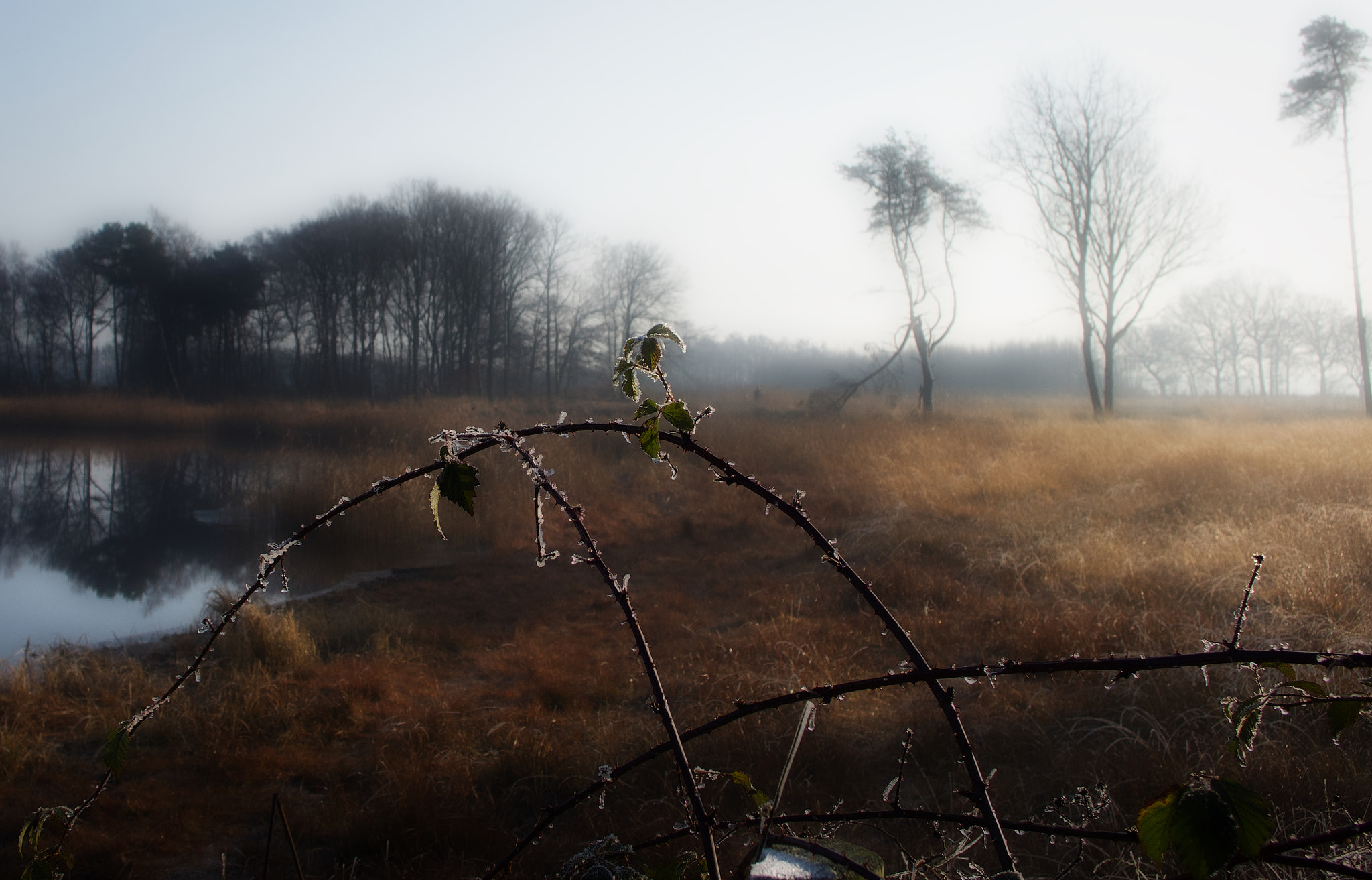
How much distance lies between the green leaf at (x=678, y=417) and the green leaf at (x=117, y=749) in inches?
19.4

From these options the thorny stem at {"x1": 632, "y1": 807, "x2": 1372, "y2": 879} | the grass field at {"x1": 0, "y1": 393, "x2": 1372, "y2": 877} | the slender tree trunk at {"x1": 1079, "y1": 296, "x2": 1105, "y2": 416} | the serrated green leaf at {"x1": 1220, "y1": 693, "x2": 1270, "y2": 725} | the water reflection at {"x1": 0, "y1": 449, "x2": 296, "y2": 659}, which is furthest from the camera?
the slender tree trunk at {"x1": 1079, "y1": 296, "x2": 1105, "y2": 416}

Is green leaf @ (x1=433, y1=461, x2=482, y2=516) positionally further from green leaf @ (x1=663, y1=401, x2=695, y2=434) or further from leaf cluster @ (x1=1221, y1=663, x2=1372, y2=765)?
leaf cluster @ (x1=1221, y1=663, x2=1372, y2=765)

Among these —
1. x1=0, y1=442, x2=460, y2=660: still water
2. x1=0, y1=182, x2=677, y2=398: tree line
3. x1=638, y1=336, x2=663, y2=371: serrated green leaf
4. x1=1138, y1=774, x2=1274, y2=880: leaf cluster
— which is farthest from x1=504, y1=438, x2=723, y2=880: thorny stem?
x1=0, y1=182, x2=677, y2=398: tree line

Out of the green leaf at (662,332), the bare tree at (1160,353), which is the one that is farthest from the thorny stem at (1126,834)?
the bare tree at (1160,353)

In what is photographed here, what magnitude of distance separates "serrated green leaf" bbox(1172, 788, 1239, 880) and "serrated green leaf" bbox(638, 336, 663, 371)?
45cm

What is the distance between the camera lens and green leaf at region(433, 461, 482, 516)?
0.51m

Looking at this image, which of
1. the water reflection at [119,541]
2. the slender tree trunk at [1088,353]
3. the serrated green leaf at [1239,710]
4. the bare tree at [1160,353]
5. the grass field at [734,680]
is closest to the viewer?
the serrated green leaf at [1239,710]

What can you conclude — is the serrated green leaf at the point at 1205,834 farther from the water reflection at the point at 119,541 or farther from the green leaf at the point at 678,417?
the water reflection at the point at 119,541

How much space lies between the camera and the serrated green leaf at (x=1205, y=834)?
16.3 inches

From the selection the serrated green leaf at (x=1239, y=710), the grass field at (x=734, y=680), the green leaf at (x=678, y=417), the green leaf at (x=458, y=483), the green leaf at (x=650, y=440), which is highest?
the green leaf at (x=678, y=417)

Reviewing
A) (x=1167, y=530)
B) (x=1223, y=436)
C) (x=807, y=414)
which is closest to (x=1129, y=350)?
(x=807, y=414)

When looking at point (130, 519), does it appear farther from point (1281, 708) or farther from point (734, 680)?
point (1281, 708)

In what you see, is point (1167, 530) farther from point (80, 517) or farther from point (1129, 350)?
point (1129, 350)

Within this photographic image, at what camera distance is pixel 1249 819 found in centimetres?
43
